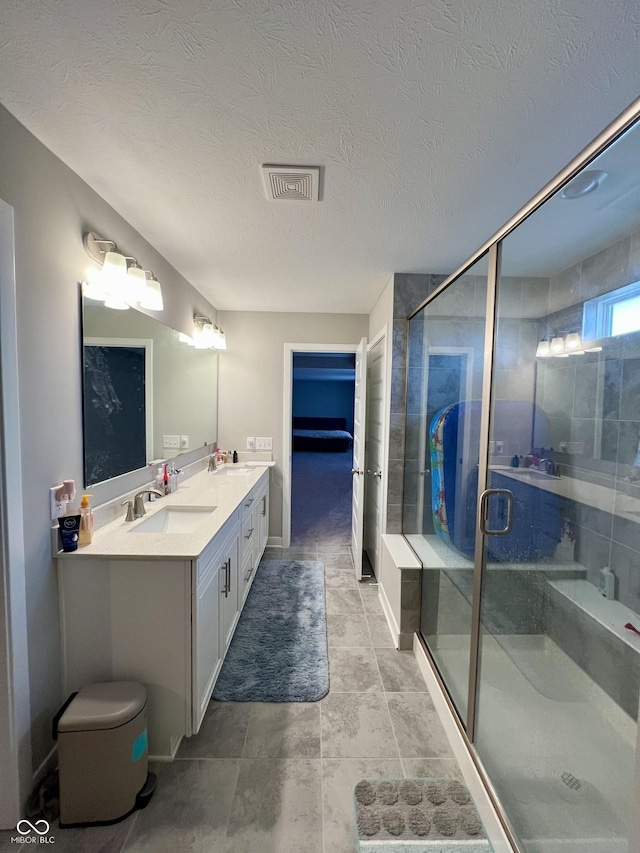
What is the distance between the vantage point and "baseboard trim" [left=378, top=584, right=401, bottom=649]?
2178mm

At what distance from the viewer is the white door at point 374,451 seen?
9.18 ft

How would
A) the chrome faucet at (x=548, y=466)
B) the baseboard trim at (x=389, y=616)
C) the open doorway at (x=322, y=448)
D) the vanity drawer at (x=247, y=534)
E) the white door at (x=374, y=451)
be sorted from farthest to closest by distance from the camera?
the open doorway at (x=322, y=448), the white door at (x=374, y=451), the vanity drawer at (x=247, y=534), the baseboard trim at (x=389, y=616), the chrome faucet at (x=548, y=466)

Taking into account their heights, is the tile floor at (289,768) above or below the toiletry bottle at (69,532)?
below

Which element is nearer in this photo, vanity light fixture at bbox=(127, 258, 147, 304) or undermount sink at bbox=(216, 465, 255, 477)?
vanity light fixture at bbox=(127, 258, 147, 304)

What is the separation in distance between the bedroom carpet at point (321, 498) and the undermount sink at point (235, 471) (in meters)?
1.10

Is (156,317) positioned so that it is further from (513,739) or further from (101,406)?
(513,739)

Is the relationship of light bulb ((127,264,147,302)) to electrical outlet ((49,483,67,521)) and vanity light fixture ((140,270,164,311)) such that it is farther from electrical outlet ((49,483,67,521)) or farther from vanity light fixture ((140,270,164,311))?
electrical outlet ((49,483,67,521))

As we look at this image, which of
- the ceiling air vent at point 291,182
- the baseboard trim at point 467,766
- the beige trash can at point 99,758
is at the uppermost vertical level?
the ceiling air vent at point 291,182

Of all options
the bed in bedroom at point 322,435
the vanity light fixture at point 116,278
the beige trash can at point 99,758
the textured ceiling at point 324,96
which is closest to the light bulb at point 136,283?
the vanity light fixture at point 116,278

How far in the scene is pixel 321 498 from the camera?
557 centimetres

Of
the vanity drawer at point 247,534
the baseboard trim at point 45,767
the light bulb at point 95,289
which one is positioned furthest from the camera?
the vanity drawer at point 247,534

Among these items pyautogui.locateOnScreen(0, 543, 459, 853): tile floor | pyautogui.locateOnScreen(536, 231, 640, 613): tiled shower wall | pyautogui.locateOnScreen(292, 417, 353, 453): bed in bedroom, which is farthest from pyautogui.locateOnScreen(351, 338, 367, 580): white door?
pyautogui.locateOnScreen(292, 417, 353, 453): bed in bedroom

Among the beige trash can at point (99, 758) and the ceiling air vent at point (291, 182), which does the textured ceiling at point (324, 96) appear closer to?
the ceiling air vent at point (291, 182)

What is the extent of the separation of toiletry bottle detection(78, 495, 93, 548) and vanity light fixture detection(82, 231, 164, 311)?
0.91m
